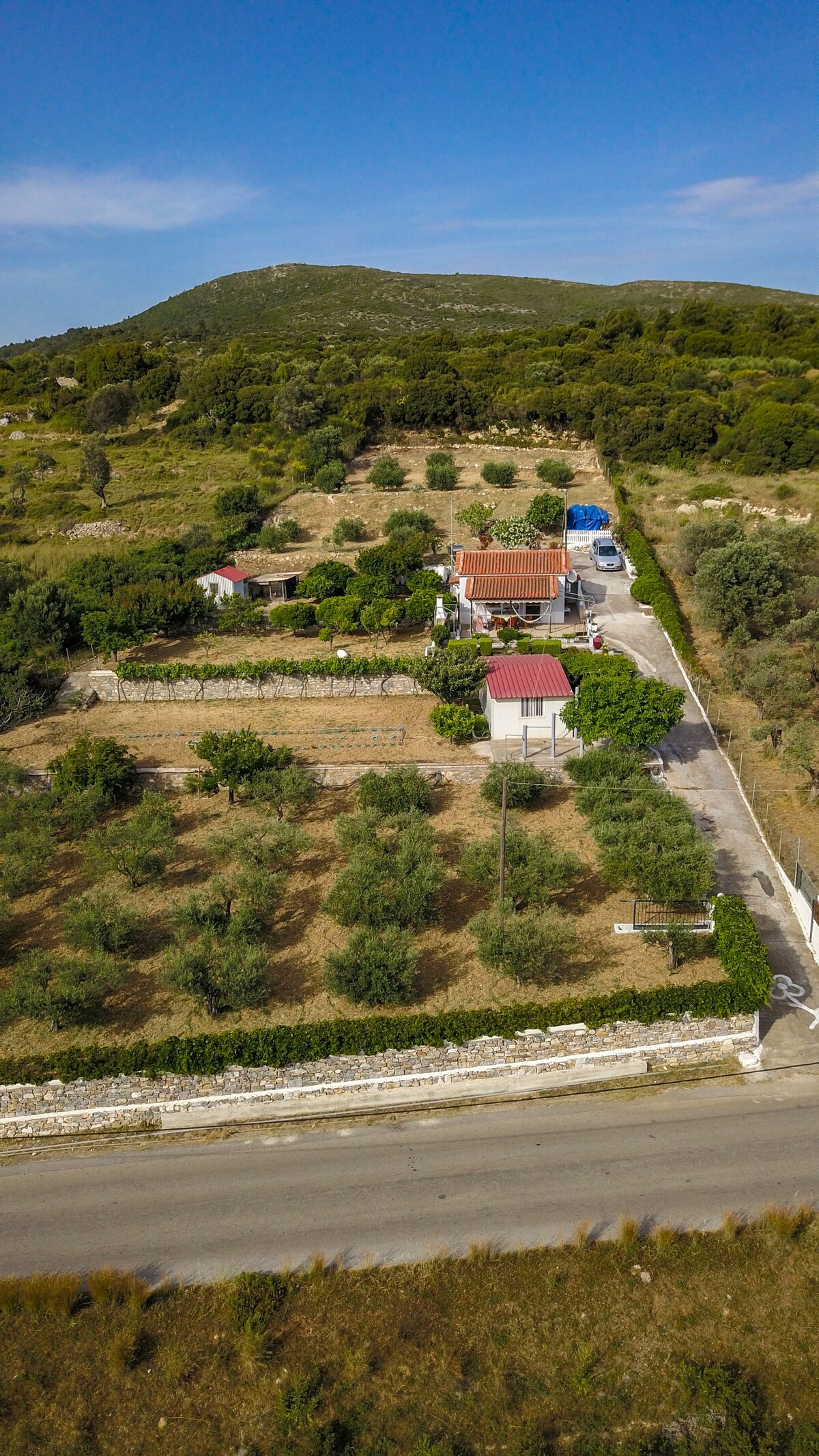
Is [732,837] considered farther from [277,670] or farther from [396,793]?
[277,670]

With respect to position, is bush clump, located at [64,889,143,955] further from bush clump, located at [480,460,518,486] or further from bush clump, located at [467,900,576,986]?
bush clump, located at [480,460,518,486]

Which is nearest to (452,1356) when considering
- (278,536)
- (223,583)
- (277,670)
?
(277,670)

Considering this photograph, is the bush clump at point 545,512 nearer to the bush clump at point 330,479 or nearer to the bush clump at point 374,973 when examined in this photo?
the bush clump at point 330,479

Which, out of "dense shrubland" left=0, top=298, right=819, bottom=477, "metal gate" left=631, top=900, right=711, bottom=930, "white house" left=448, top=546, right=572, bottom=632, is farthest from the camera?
"dense shrubland" left=0, top=298, right=819, bottom=477

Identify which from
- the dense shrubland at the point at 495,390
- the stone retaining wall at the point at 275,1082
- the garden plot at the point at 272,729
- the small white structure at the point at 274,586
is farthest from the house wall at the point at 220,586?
the stone retaining wall at the point at 275,1082

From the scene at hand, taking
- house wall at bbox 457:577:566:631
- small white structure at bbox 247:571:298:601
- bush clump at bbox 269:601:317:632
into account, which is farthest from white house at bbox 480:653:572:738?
small white structure at bbox 247:571:298:601
